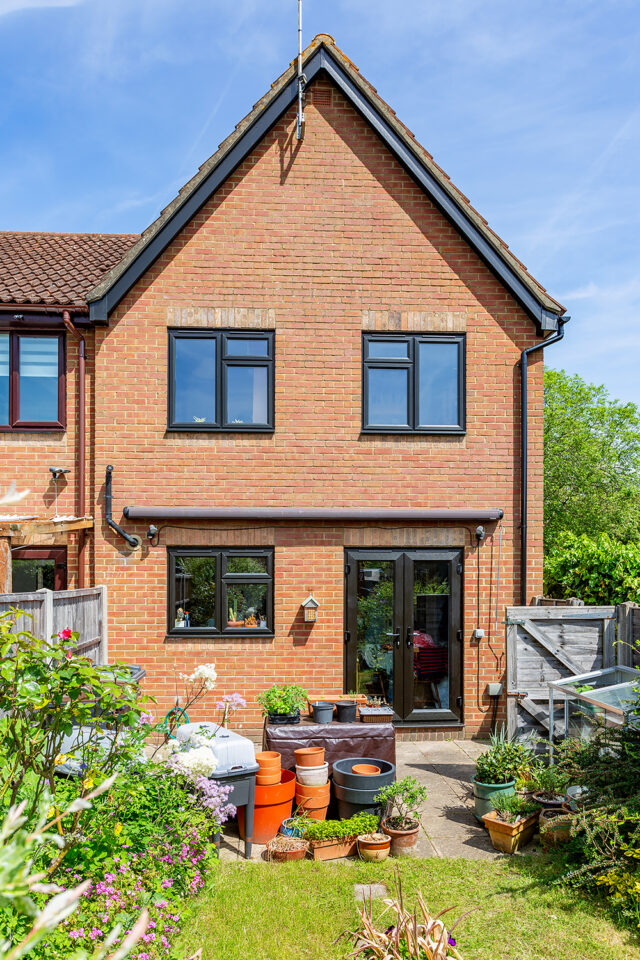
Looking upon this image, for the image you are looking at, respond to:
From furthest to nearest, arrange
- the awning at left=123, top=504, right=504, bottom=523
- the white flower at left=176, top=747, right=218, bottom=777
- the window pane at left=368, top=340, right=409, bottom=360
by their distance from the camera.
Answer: the window pane at left=368, top=340, right=409, bottom=360 → the awning at left=123, top=504, right=504, bottom=523 → the white flower at left=176, top=747, right=218, bottom=777

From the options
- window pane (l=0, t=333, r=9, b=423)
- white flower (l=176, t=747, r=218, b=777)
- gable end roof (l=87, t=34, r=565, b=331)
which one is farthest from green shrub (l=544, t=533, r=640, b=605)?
window pane (l=0, t=333, r=9, b=423)

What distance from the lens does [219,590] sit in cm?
1047

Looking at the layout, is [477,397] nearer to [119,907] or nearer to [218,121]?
[218,121]

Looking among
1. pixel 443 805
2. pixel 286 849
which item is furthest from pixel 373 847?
pixel 443 805

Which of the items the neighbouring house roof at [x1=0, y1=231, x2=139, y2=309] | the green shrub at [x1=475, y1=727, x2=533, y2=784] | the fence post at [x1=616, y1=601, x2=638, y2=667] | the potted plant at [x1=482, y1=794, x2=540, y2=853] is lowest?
the potted plant at [x1=482, y1=794, x2=540, y2=853]

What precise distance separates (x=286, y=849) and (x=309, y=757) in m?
0.97

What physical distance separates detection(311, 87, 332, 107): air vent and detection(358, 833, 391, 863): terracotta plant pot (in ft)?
33.1

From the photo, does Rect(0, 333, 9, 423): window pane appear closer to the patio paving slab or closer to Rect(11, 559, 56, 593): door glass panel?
Rect(11, 559, 56, 593): door glass panel

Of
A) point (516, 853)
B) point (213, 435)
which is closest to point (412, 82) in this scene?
point (213, 435)

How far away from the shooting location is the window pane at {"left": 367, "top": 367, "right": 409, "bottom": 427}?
10812mm

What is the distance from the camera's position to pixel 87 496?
10477 millimetres

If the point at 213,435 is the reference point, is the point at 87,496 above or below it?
below

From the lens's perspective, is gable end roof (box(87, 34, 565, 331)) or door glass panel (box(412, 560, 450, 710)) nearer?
gable end roof (box(87, 34, 565, 331))

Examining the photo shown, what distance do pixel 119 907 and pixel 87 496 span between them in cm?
691
